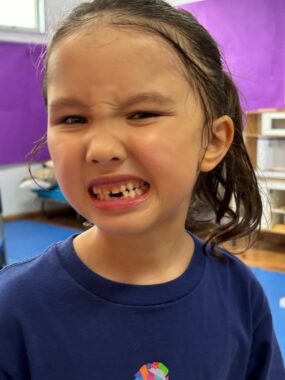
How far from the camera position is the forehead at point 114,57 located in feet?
1.89

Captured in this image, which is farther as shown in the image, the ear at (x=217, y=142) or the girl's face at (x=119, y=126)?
the ear at (x=217, y=142)

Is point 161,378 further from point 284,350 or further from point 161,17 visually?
point 284,350

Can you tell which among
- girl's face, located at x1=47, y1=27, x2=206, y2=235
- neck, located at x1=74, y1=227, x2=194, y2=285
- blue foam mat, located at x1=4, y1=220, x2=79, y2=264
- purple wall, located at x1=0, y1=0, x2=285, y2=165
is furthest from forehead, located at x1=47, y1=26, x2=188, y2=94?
blue foam mat, located at x1=4, y1=220, x2=79, y2=264

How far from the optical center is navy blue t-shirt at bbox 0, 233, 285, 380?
0.62 m

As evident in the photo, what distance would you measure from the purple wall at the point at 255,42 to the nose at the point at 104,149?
294 cm

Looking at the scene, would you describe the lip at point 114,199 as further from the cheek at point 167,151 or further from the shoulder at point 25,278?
the shoulder at point 25,278

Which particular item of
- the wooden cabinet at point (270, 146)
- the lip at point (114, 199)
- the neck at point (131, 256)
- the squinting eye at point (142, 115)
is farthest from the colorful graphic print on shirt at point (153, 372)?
the wooden cabinet at point (270, 146)

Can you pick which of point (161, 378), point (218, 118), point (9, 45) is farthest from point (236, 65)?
point (161, 378)

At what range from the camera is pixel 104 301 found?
26.0 inches

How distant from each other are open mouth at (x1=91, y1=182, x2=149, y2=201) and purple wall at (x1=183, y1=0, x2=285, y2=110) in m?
2.91

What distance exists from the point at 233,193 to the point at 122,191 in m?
0.37

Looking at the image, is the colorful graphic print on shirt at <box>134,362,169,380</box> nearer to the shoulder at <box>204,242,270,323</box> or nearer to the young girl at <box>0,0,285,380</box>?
the young girl at <box>0,0,285,380</box>

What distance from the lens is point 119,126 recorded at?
0.58 metres

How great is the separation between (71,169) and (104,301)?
0.64 ft
